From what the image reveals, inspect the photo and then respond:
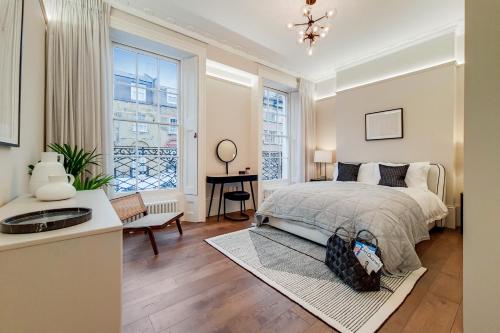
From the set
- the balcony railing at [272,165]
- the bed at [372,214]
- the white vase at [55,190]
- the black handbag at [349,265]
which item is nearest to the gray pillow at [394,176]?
the bed at [372,214]

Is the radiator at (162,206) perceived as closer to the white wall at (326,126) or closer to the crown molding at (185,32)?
the crown molding at (185,32)

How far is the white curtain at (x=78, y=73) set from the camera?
93.0 inches

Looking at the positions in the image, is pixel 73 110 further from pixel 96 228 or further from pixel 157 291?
pixel 96 228

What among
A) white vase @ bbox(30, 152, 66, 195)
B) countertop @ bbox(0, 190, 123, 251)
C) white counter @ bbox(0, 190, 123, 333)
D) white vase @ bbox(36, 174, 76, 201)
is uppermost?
white vase @ bbox(30, 152, 66, 195)

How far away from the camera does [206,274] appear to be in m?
1.97

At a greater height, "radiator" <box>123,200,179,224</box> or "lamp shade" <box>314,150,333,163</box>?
"lamp shade" <box>314,150,333,163</box>

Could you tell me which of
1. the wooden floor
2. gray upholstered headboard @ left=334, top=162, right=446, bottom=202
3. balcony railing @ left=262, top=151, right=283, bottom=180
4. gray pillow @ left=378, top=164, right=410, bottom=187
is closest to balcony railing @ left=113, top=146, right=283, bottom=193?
the wooden floor

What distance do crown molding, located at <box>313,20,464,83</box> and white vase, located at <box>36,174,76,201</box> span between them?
16.2 ft

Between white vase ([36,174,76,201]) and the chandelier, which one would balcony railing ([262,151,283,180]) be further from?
white vase ([36,174,76,201])

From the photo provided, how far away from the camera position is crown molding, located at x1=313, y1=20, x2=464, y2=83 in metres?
3.22

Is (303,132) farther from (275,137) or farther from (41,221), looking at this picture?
(41,221)

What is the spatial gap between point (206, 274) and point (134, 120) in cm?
246

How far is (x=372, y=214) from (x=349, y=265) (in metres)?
0.57

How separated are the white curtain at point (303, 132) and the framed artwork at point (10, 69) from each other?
4.53 metres
